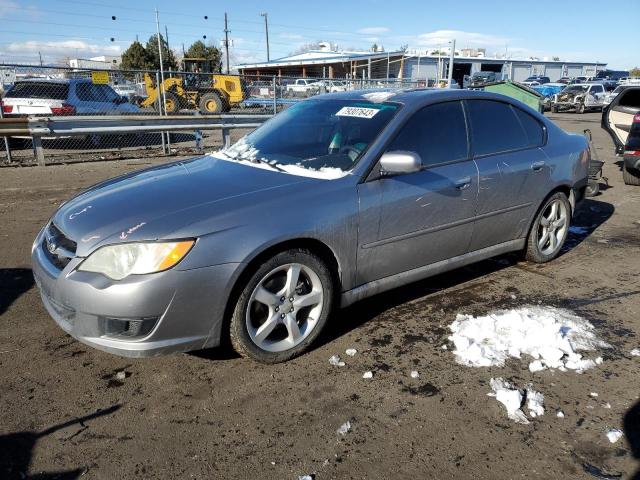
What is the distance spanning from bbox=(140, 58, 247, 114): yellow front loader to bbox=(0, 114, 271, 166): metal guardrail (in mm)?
5430

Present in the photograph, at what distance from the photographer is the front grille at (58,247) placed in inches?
114

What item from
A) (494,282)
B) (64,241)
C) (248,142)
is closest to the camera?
(64,241)

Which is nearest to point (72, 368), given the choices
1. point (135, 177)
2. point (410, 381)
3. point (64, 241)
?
point (64, 241)

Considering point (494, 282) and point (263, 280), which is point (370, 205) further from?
point (494, 282)

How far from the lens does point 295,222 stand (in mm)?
3029

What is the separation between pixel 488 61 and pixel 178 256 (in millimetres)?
68395

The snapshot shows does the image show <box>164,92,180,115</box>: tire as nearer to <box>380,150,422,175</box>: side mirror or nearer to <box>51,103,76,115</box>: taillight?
<box>51,103,76,115</box>: taillight

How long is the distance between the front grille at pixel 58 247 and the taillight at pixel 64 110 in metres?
9.99

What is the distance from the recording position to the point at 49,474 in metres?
2.27

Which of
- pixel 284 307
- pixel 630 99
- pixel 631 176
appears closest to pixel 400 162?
pixel 284 307

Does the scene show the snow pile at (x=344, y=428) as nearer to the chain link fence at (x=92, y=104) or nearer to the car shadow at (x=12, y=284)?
the car shadow at (x=12, y=284)

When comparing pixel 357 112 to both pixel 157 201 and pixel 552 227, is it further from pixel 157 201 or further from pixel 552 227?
pixel 552 227

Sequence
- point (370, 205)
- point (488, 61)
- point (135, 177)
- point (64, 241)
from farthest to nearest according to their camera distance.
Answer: point (488, 61)
point (135, 177)
point (370, 205)
point (64, 241)

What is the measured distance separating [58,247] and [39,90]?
34.6 feet
